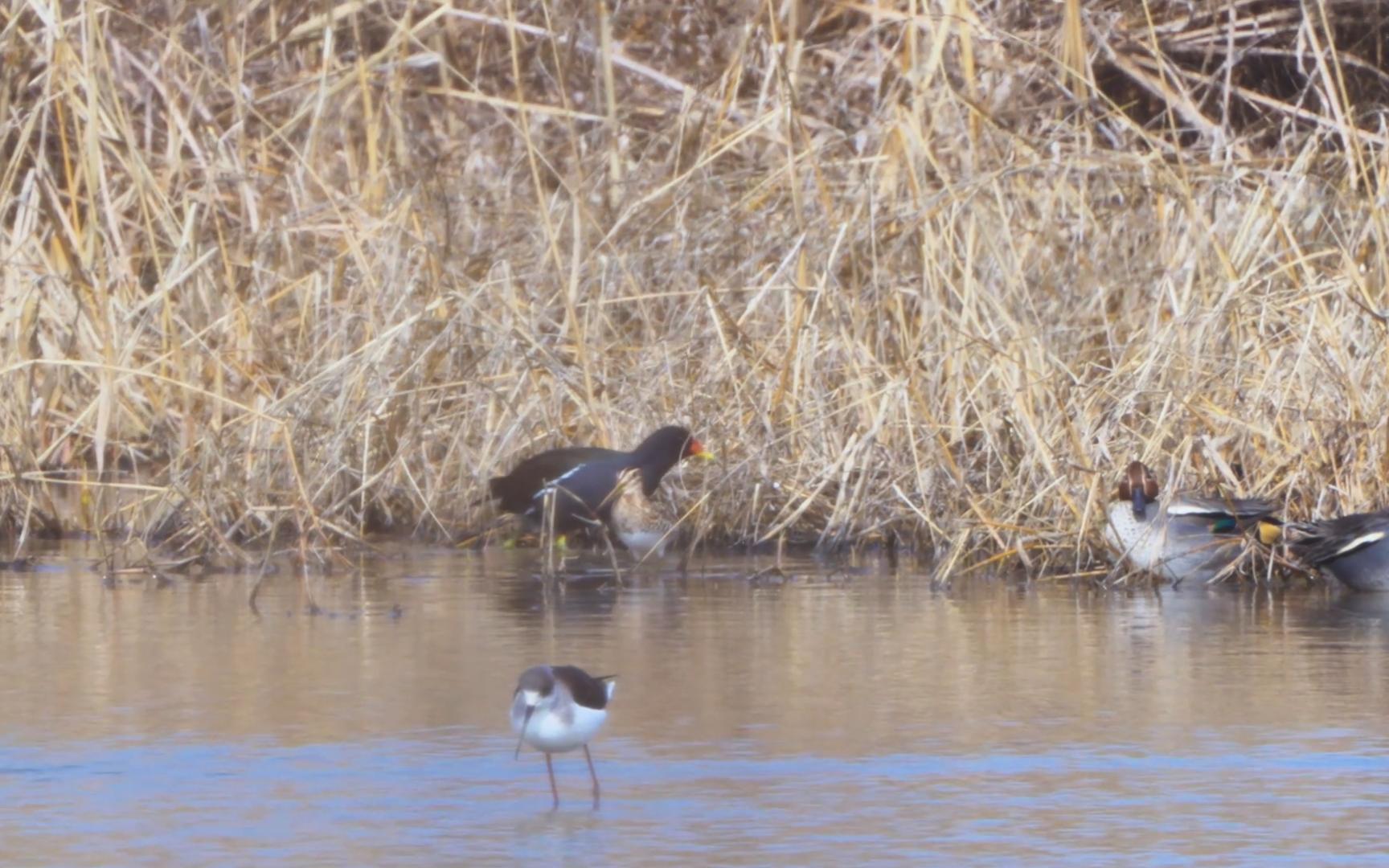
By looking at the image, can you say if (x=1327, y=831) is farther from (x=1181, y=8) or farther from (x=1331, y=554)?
(x=1181, y=8)

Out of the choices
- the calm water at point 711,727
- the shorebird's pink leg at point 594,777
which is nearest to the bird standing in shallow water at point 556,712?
the shorebird's pink leg at point 594,777

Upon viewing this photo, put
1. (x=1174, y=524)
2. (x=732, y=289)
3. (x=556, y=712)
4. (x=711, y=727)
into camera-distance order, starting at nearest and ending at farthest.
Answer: (x=556, y=712) → (x=711, y=727) → (x=1174, y=524) → (x=732, y=289)

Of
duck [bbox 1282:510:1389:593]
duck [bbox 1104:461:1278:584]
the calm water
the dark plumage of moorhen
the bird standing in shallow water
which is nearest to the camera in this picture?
the calm water

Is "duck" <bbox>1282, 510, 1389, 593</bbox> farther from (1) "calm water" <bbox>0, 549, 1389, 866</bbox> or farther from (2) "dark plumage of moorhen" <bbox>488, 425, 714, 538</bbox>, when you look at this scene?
(2) "dark plumage of moorhen" <bbox>488, 425, 714, 538</bbox>

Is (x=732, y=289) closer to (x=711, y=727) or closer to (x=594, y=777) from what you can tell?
(x=711, y=727)

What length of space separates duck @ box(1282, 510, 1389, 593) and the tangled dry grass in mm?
297

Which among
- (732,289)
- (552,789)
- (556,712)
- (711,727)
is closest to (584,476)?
(732,289)

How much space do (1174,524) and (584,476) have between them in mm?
2137

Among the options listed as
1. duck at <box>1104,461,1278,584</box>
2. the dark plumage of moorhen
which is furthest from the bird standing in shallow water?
the dark plumage of moorhen

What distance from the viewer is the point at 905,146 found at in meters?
9.93

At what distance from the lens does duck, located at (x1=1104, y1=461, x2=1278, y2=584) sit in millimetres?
7891

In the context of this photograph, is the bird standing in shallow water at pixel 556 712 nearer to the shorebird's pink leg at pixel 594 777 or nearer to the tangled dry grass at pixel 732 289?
the shorebird's pink leg at pixel 594 777

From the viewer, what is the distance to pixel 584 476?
8953mm

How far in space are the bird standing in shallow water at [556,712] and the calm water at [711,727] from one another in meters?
0.13
